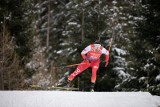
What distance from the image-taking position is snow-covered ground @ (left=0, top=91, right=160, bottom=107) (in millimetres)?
7672

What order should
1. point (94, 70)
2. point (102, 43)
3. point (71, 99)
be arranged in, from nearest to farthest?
1. point (71, 99)
2. point (94, 70)
3. point (102, 43)

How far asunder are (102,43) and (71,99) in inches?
568

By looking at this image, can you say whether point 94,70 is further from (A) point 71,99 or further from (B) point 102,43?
(B) point 102,43

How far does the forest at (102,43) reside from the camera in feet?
62.0

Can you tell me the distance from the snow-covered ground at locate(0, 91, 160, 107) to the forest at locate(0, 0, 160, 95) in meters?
8.66

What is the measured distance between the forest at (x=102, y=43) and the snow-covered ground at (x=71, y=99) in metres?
8.66

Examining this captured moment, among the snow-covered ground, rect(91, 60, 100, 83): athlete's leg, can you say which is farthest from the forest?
the snow-covered ground

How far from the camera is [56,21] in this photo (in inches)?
1613

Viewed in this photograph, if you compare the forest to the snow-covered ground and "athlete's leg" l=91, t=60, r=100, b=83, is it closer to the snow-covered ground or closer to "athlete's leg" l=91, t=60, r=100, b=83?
"athlete's leg" l=91, t=60, r=100, b=83

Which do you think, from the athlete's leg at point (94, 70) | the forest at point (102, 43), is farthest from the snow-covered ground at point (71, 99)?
the forest at point (102, 43)

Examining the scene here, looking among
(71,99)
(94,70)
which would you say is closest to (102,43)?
(94,70)

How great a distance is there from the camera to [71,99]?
8.06 m

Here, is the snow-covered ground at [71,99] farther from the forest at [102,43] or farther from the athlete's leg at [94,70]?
the forest at [102,43]

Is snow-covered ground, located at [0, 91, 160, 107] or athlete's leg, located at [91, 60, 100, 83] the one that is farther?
athlete's leg, located at [91, 60, 100, 83]
